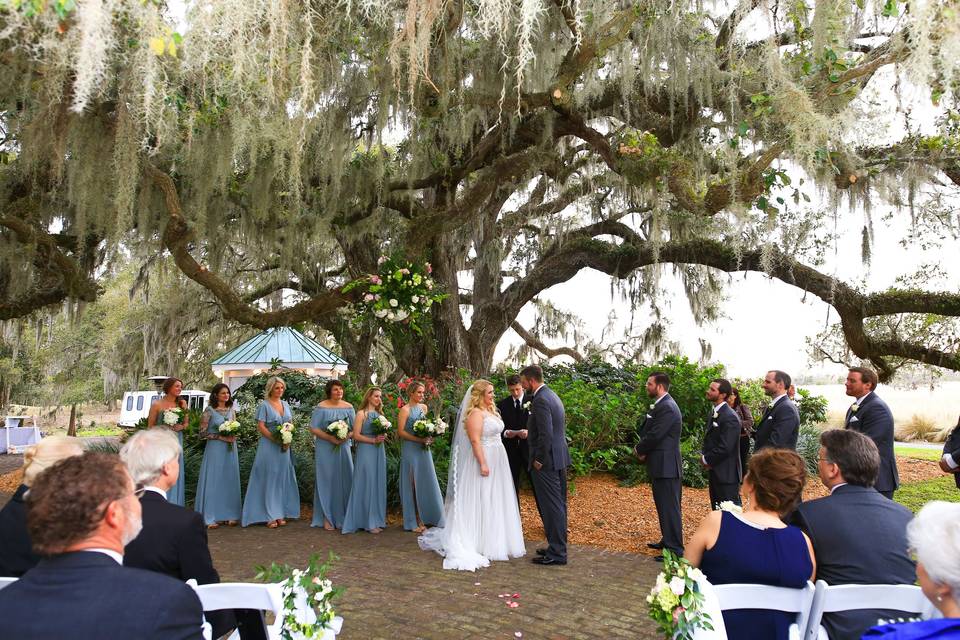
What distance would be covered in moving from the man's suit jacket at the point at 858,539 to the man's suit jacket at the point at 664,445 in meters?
3.00

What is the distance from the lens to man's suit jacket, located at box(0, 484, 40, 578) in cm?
270

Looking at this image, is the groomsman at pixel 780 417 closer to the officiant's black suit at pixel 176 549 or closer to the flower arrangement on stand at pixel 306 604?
the flower arrangement on stand at pixel 306 604

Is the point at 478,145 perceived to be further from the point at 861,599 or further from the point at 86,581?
the point at 86,581

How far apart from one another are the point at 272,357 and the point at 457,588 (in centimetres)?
971

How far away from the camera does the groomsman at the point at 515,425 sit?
6777 millimetres

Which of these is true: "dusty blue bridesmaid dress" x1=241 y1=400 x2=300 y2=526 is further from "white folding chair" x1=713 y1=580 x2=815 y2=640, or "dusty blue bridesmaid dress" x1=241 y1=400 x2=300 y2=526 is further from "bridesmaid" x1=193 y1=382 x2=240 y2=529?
"white folding chair" x1=713 y1=580 x2=815 y2=640

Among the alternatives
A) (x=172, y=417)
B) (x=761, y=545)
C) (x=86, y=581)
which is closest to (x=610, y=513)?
(x=172, y=417)

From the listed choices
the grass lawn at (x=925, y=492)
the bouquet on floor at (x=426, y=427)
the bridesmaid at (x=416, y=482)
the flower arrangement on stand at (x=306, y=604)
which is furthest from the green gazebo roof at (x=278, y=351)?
the flower arrangement on stand at (x=306, y=604)

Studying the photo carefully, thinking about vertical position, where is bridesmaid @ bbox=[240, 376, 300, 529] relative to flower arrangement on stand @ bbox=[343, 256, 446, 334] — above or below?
below

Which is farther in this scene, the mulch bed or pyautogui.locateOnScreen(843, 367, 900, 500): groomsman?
the mulch bed

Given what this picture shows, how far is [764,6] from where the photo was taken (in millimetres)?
5965

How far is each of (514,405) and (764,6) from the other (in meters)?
4.11

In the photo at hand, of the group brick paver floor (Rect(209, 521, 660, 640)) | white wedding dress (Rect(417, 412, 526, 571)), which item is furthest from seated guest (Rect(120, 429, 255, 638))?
white wedding dress (Rect(417, 412, 526, 571))

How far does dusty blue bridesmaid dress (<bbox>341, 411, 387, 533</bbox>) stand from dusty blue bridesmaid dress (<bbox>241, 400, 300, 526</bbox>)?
35.8 inches
